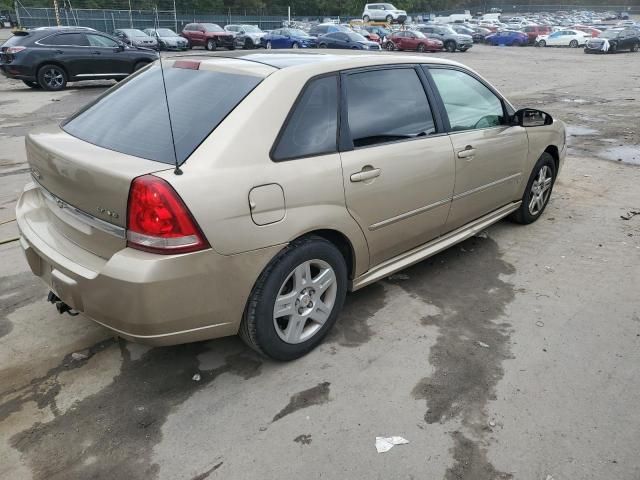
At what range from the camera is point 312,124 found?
9.60ft

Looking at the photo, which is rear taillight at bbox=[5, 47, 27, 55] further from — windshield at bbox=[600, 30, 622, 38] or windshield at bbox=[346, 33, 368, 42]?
windshield at bbox=[600, 30, 622, 38]

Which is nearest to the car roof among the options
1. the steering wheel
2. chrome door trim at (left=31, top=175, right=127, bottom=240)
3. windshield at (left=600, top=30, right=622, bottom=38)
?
the steering wheel

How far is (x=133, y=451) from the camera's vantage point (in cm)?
241

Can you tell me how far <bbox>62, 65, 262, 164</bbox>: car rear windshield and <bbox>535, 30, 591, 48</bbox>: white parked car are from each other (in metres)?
43.1

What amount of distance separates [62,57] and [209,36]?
1924 cm

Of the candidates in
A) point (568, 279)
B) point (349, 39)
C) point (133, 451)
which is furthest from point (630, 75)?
point (133, 451)

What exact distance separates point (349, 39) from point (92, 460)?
1128 inches

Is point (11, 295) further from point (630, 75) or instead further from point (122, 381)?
point (630, 75)

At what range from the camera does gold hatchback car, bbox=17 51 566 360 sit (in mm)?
2416

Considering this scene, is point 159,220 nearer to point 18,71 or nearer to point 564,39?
point 18,71

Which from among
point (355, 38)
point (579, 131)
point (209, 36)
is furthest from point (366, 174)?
point (209, 36)

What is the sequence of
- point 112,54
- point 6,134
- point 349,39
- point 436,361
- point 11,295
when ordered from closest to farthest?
point 436,361 < point 11,295 < point 6,134 < point 112,54 < point 349,39

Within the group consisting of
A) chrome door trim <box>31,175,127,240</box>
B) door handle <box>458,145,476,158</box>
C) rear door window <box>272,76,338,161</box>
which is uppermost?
rear door window <box>272,76,338,161</box>

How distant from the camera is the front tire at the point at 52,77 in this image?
14203 mm
